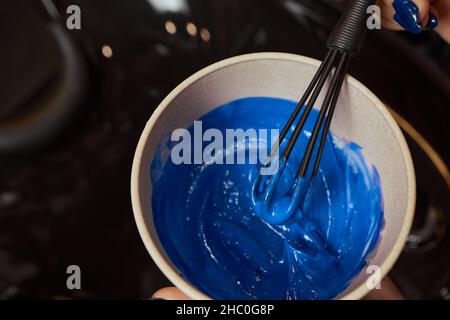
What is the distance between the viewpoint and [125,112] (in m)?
0.99

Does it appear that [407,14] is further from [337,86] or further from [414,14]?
[337,86]

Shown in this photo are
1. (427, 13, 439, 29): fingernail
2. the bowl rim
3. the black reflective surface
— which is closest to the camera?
the bowl rim

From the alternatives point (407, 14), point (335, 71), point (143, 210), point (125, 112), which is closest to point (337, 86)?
point (335, 71)

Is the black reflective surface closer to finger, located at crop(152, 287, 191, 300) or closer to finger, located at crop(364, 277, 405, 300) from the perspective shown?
finger, located at crop(364, 277, 405, 300)

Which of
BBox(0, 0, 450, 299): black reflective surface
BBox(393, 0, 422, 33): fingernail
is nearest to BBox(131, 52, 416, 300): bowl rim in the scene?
BBox(393, 0, 422, 33): fingernail

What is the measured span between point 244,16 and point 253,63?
0.36 m

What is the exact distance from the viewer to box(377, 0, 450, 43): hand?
60 cm

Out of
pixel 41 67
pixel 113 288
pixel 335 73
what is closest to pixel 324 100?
pixel 335 73

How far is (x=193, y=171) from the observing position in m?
0.67

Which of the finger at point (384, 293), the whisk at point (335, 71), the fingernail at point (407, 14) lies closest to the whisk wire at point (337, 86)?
the whisk at point (335, 71)

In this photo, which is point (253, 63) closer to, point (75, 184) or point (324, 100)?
point (324, 100)

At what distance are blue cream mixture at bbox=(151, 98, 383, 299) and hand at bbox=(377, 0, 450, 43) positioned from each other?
0.16 meters

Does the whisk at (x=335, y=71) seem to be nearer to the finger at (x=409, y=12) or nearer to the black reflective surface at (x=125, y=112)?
the finger at (x=409, y=12)

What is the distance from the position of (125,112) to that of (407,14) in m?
0.58
